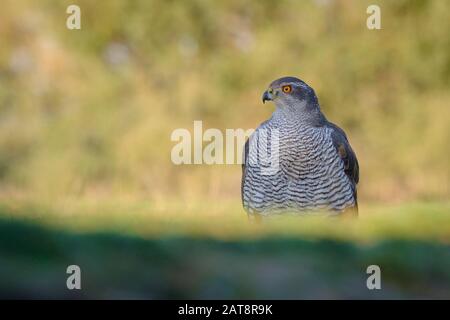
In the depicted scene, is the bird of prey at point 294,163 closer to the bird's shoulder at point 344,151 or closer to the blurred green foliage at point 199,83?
the bird's shoulder at point 344,151

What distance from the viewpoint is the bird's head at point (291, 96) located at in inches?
148

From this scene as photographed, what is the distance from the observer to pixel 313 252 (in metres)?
1.72

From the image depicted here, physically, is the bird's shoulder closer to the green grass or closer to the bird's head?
the bird's head

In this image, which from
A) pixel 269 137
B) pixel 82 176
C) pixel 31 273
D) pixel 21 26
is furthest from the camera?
pixel 21 26

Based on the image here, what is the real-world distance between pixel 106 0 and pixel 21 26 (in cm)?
147

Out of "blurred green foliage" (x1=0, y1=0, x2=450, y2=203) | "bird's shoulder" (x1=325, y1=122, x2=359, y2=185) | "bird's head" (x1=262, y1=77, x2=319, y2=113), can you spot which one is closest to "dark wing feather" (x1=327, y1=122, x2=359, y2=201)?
"bird's shoulder" (x1=325, y1=122, x2=359, y2=185)

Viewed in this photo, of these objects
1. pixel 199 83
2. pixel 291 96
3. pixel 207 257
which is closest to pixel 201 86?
pixel 199 83

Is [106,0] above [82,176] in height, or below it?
above

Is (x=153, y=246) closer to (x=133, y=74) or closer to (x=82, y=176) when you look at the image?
(x=82, y=176)

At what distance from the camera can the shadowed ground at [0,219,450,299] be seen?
1535mm

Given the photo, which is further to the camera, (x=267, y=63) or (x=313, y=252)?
(x=267, y=63)

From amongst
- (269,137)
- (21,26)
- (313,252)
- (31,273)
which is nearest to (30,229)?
(31,273)

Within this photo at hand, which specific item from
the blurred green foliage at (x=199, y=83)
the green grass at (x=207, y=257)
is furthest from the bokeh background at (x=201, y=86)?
the green grass at (x=207, y=257)

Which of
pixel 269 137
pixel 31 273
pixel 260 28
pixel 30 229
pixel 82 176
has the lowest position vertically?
pixel 31 273
